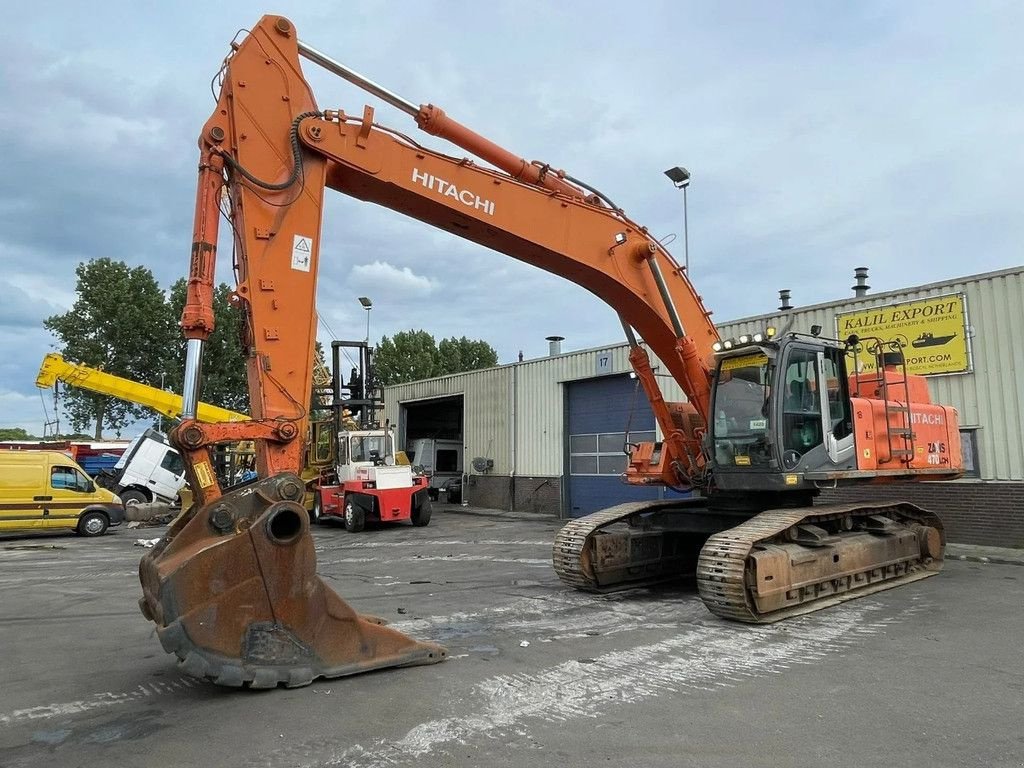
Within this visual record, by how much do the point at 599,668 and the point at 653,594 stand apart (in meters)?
3.61

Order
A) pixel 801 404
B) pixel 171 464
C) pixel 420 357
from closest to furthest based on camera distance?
pixel 801 404 → pixel 171 464 → pixel 420 357

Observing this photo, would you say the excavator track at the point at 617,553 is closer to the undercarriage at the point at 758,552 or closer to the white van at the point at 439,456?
the undercarriage at the point at 758,552

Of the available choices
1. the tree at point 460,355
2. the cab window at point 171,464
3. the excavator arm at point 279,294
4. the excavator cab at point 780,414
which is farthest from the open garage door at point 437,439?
the tree at point 460,355

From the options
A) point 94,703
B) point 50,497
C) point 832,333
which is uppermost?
point 832,333

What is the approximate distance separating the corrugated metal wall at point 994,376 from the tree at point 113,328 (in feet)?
154

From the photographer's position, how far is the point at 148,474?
24547 millimetres

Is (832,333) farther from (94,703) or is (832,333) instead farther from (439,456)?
(439,456)

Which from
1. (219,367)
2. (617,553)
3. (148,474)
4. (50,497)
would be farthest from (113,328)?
(617,553)

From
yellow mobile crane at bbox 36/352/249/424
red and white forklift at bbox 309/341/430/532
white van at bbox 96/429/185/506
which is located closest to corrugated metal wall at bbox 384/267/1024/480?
red and white forklift at bbox 309/341/430/532

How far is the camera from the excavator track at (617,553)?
9430 millimetres

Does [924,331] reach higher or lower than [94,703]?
higher

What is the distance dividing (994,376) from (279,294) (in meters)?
13.1

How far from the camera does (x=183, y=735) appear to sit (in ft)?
15.3

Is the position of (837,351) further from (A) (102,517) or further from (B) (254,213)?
(A) (102,517)
